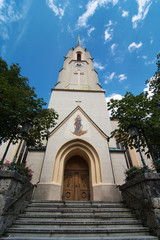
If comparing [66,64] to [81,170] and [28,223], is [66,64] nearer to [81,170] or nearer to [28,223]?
[81,170]

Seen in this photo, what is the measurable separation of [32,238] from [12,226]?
1160 mm

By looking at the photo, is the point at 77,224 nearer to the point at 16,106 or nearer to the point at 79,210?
the point at 79,210

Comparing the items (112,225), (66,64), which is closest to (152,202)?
(112,225)

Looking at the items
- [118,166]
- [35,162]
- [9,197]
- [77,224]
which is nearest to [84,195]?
[118,166]

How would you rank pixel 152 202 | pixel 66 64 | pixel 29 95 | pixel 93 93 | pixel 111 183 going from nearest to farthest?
pixel 152 202
pixel 29 95
pixel 111 183
pixel 93 93
pixel 66 64

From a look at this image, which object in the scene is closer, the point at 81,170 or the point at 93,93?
the point at 81,170

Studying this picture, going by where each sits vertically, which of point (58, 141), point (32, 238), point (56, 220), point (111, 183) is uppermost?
point (58, 141)

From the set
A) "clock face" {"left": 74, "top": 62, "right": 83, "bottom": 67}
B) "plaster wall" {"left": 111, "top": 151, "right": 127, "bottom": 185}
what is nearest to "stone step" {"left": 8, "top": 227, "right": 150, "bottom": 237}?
"plaster wall" {"left": 111, "top": 151, "right": 127, "bottom": 185}

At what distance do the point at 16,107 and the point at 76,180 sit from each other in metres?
7.61

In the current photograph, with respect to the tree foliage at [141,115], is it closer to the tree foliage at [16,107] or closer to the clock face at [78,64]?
the tree foliage at [16,107]

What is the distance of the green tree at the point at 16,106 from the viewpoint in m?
6.03

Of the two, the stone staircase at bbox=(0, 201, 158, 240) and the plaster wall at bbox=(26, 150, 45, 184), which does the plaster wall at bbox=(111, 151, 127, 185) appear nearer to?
the stone staircase at bbox=(0, 201, 158, 240)

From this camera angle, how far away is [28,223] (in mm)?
3803

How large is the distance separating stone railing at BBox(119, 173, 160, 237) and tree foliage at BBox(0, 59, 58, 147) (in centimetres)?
634
